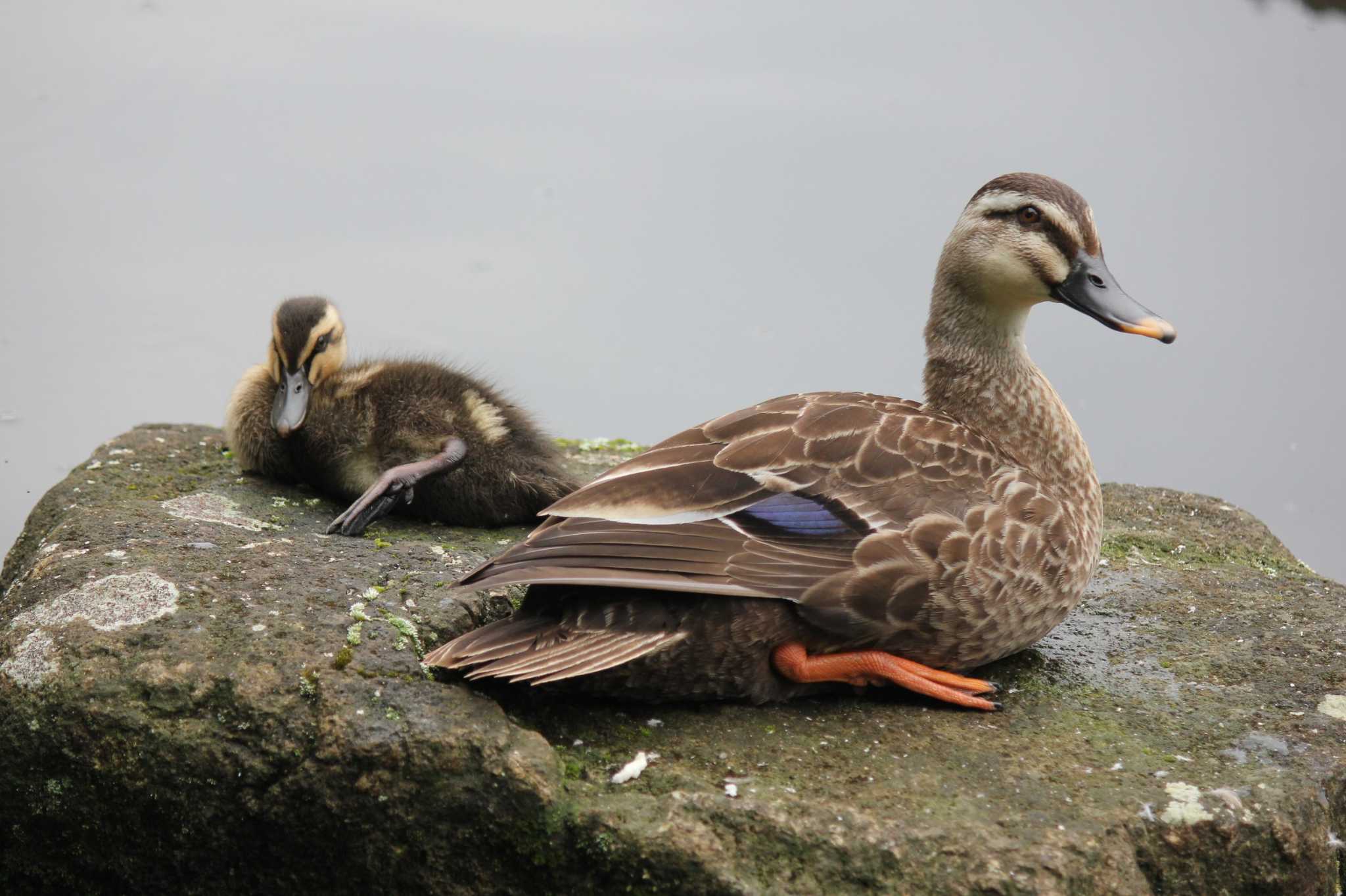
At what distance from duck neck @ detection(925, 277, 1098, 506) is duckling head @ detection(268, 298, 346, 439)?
5.19 feet

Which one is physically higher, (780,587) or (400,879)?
(780,587)

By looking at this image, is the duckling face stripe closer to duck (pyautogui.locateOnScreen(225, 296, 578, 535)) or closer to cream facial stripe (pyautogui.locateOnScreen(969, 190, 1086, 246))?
cream facial stripe (pyautogui.locateOnScreen(969, 190, 1086, 246))

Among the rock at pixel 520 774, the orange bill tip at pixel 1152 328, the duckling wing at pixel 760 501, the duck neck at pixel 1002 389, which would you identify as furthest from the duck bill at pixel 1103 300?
the rock at pixel 520 774

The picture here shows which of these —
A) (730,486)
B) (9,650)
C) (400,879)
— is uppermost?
(730,486)

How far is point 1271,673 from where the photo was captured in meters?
2.84

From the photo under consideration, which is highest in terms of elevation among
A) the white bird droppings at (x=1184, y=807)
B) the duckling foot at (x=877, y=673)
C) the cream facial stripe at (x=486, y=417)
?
the cream facial stripe at (x=486, y=417)

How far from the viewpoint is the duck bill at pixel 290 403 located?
11.6ft

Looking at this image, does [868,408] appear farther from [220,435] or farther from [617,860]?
[220,435]

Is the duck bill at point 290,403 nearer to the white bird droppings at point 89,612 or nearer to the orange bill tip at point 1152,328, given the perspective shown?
the white bird droppings at point 89,612

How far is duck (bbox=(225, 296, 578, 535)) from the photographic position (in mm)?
3523

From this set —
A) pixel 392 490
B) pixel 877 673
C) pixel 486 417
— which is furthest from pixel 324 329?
pixel 877 673

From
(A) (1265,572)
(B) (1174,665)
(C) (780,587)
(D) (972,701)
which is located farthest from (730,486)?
(A) (1265,572)

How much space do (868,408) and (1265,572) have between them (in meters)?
1.37

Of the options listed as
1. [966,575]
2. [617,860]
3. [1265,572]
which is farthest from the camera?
[1265,572]
